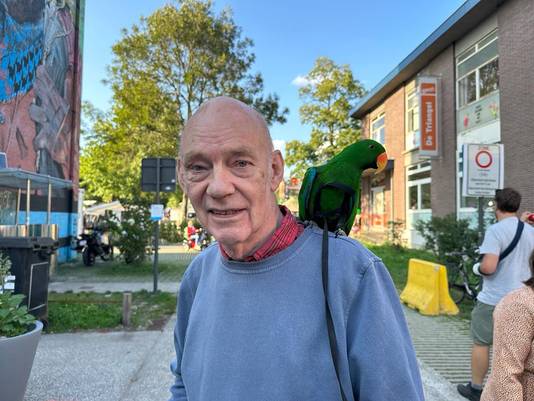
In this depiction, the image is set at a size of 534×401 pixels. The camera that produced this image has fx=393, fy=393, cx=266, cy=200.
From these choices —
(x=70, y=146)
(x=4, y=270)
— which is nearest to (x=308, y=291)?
(x=4, y=270)

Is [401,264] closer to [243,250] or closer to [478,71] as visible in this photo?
[478,71]

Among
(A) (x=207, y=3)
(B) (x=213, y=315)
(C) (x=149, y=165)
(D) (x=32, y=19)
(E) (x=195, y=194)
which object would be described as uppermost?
(A) (x=207, y=3)

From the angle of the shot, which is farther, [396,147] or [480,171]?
[396,147]

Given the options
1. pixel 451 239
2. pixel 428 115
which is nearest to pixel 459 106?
Answer: pixel 428 115

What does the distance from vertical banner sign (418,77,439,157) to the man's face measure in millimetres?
15513

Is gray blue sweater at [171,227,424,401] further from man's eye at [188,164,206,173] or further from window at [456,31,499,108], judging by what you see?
window at [456,31,499,108]

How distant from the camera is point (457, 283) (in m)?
7.31

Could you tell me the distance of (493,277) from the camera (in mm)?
3572

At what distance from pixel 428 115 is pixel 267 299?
16067 millimetres

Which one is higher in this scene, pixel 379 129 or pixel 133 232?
pixel 379 129

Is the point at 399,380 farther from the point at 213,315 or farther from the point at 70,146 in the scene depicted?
the point at 70,146

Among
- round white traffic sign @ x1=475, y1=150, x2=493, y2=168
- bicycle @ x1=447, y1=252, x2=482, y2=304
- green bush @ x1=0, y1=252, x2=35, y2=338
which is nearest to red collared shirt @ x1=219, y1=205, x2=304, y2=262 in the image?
green bush @ x1=0, y1=252, x2=35, y2=338

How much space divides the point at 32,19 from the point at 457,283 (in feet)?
34.8

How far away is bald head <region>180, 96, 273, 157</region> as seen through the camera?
43.4 inches
